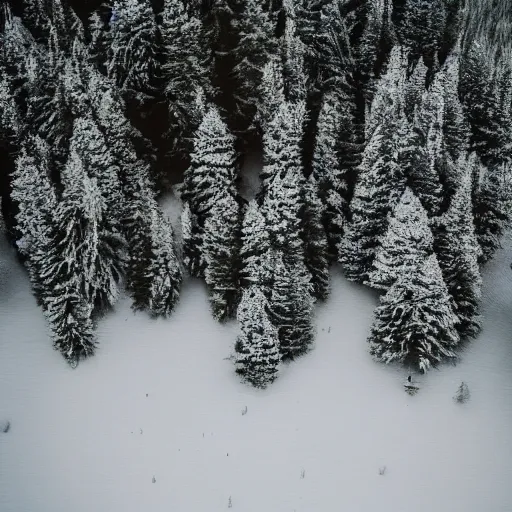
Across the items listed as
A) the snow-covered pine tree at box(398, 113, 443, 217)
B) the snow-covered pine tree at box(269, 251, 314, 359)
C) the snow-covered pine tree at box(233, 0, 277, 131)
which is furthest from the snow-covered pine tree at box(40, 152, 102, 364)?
the snow-covered pine tree at box(398, 113, 443, 217)

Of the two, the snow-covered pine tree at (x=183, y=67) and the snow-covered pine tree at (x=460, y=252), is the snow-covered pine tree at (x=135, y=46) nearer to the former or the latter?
the snow-covered pine tree at (x=183, y=67)

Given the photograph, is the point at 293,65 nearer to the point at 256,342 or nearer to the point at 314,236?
the point at 314,236

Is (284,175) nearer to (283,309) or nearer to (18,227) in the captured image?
(283,309)

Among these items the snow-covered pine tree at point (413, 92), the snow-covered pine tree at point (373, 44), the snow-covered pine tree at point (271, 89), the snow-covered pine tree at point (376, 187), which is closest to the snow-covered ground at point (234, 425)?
the snow-covered pine tree at point (376, 187)

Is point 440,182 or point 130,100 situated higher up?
point 130,100

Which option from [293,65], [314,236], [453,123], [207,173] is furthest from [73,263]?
[453,123]

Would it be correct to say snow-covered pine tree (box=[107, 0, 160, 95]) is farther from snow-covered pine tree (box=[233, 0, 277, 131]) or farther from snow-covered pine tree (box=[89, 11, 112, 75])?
snow-covered pine tree (box=[233, 0, 277, 131])

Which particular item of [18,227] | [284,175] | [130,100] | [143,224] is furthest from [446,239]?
[18,227]
